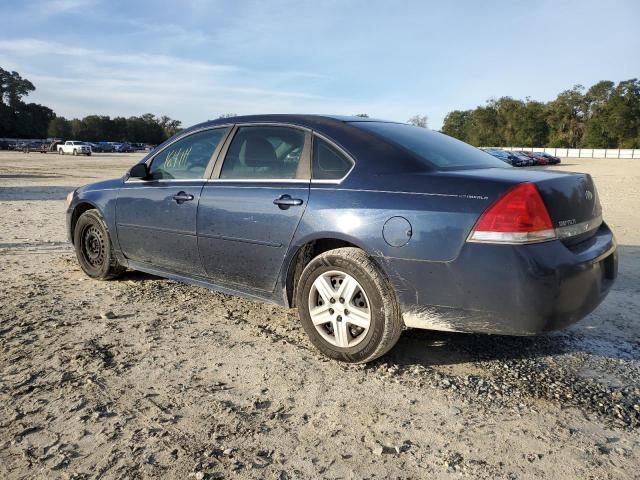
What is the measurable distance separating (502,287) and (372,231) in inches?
30.7

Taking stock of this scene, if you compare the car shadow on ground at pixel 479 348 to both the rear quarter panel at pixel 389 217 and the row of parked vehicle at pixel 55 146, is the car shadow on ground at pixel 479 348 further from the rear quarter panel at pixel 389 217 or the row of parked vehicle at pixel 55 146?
the row of parked vehicle at pixel 55 146

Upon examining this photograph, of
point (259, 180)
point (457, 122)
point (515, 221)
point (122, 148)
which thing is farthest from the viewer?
point (457, 122)

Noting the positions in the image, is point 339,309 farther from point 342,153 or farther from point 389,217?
point 342,153

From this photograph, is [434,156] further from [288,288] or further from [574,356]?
[574,356]

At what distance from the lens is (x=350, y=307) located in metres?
3.20

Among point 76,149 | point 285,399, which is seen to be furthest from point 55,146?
point 285,399

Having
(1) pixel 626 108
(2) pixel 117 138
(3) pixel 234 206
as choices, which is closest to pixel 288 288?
(3) pixel 234 206

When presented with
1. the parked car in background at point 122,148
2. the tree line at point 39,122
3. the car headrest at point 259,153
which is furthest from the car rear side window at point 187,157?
the tree line at point 39,122

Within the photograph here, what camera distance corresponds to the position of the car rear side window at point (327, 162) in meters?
3.32

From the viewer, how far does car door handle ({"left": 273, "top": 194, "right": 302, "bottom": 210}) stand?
3.39 m

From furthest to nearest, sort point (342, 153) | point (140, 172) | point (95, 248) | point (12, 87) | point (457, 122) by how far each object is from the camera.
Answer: point (457, 122), point (12, 87), point (95, 248), point (140, 172), point (342, 153)

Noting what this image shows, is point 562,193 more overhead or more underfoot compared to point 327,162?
more underfoot

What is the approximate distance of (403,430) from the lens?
99.0 inches

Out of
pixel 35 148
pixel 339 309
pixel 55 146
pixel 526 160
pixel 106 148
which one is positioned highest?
pixel 106 148
